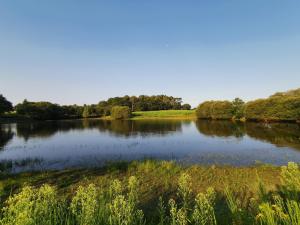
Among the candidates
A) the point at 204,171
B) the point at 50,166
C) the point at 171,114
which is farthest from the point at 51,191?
the point at 171,114

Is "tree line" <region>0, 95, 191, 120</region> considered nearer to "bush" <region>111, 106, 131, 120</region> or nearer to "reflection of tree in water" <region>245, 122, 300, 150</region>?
"bush" <region>111, 106, 131, 120</region>

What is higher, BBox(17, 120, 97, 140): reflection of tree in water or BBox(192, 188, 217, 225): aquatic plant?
BBox(192, 188, 217, 225): aquatic plant

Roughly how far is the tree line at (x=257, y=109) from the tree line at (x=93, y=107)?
3783cm

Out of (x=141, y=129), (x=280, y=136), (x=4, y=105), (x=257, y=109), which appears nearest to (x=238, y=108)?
(x=257, y=109)

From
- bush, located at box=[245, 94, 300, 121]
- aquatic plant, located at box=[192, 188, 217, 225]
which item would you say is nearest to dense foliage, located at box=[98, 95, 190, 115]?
bush, located at box=[245, 94, 300, 121]

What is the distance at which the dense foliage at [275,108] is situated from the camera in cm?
6931

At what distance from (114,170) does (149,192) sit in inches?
204

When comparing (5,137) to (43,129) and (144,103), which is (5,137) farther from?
(144,103)

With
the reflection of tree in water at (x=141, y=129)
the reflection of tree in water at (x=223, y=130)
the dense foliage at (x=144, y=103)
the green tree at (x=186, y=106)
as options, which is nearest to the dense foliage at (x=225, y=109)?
the reflection of tree in water at (x=223, y=130)

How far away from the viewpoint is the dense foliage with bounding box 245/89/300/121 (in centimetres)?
6931

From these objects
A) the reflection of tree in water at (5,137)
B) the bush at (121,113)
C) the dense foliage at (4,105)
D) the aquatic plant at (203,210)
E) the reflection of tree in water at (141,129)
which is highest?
the dense foliage at (4,105)

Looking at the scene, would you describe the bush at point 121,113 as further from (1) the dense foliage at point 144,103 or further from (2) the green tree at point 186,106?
(2) the green tree at point 186,106

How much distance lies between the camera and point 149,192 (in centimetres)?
1121

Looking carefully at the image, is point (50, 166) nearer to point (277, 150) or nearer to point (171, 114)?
point (277, 150)
